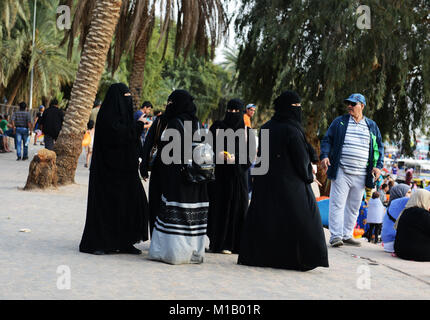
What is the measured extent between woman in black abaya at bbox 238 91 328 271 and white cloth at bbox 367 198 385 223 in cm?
782

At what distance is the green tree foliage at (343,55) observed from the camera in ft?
54.1

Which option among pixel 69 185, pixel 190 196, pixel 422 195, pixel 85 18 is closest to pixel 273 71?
pixel 85 18

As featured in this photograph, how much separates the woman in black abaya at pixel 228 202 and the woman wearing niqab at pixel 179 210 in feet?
2.33

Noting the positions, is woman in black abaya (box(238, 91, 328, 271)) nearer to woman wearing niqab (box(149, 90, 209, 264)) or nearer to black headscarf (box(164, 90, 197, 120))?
woman wearing niqab (box(149, 90, 209, 264))

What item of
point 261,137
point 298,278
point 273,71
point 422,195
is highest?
point 273,71

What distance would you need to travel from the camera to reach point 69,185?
1327cm

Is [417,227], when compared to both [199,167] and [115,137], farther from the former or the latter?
[115,137]

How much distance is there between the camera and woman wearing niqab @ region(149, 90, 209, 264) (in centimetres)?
629

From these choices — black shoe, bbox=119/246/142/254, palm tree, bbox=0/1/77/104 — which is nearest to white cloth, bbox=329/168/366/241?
black shoe, bbox=119/246/142/254

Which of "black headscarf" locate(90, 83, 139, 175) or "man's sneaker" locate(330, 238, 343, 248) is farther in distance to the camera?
"man's sneaker" locate(330, 238, 343, 248)

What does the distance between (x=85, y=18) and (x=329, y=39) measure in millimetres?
5942

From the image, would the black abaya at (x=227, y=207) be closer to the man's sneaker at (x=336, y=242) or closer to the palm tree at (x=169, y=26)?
the man's sneaker at (x=336, y=242)

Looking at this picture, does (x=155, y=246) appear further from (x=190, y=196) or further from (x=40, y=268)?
(x=40, y=268)
